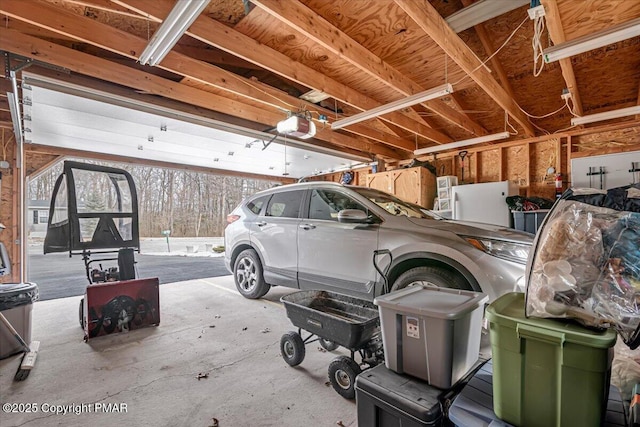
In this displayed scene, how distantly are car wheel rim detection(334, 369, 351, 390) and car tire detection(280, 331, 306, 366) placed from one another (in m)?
0.41

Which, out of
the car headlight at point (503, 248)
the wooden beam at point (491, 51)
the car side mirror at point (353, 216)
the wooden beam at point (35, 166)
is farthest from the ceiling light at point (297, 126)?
the wooden beam at point (35, 166)

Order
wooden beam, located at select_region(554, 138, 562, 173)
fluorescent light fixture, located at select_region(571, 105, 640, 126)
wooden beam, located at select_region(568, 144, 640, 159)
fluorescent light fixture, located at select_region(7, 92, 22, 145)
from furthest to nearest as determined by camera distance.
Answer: wooden beam, located at select_region(554, 138, 562, 173)
wooden beam, located at select_region(568, 144, 640, 159)
fluorescent light fixture, located at select_region(571, 105, 640, 126)
fluorescent light fixture, located at select_region(7, 92, 22, 145)

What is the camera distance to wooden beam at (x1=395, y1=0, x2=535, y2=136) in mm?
2139

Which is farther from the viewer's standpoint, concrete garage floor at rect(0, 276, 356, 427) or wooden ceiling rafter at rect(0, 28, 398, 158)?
wooden ceiling rafter at rect(0, 28, 398, 158)

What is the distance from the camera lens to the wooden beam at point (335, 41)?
2.21 metres

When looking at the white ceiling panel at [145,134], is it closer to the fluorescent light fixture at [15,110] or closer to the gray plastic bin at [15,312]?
the fluorescent light fixture at [15,110]

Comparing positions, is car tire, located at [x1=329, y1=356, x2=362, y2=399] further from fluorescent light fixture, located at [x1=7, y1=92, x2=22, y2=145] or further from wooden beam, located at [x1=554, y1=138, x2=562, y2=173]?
wooden beam, located at [x1=554, y1=138, x2=562, y2=173]

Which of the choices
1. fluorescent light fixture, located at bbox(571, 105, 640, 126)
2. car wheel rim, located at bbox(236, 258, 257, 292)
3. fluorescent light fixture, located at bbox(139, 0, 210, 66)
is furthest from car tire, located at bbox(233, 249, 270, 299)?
fluorescent light fixture, located at bbox(571, 105, 640, 126)

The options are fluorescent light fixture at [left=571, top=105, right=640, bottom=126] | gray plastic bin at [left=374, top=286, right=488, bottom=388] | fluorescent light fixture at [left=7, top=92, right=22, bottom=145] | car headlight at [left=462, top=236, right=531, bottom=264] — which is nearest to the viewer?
gray plastic bin at [left=374, top=286, right=488, bottom=388]

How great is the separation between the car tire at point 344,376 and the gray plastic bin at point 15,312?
2.65 m

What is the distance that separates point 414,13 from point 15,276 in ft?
23.8

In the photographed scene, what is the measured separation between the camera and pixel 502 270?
2305mm

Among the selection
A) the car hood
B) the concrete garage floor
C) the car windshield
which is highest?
the car windshield

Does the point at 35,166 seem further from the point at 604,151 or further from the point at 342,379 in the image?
the point at 604,151
